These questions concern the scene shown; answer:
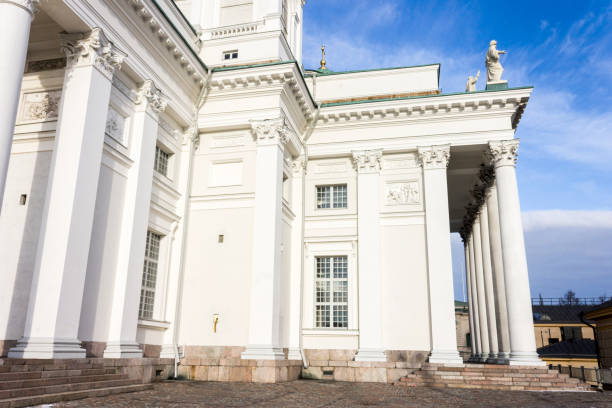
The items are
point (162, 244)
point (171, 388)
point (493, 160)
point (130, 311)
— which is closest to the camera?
point (171, 388)

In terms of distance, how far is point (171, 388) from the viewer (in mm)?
13453

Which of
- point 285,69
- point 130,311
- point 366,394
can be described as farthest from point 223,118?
point 366,394

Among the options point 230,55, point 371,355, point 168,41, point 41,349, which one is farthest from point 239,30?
point 41,349

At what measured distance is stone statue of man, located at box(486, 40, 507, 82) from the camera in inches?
858

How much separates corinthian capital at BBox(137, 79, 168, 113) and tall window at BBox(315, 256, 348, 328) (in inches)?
389

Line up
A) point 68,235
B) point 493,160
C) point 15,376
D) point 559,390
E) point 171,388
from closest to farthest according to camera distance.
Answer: point 15,376
point 68,235
point 171,388
point 559,390
point 493,160

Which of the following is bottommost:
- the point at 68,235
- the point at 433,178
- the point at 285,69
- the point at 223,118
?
the point at 68,235

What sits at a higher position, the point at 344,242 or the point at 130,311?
the point at 344,242

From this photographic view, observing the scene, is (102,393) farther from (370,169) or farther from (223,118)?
(370,169)

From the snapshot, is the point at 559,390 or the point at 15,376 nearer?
the point at 15,376

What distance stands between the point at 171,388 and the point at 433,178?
541 inches

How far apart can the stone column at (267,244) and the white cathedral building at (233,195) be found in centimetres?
8

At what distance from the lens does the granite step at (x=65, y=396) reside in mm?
8479

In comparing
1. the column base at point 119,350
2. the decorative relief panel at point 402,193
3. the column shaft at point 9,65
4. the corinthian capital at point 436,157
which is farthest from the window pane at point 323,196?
the column shaft at point 9,65
